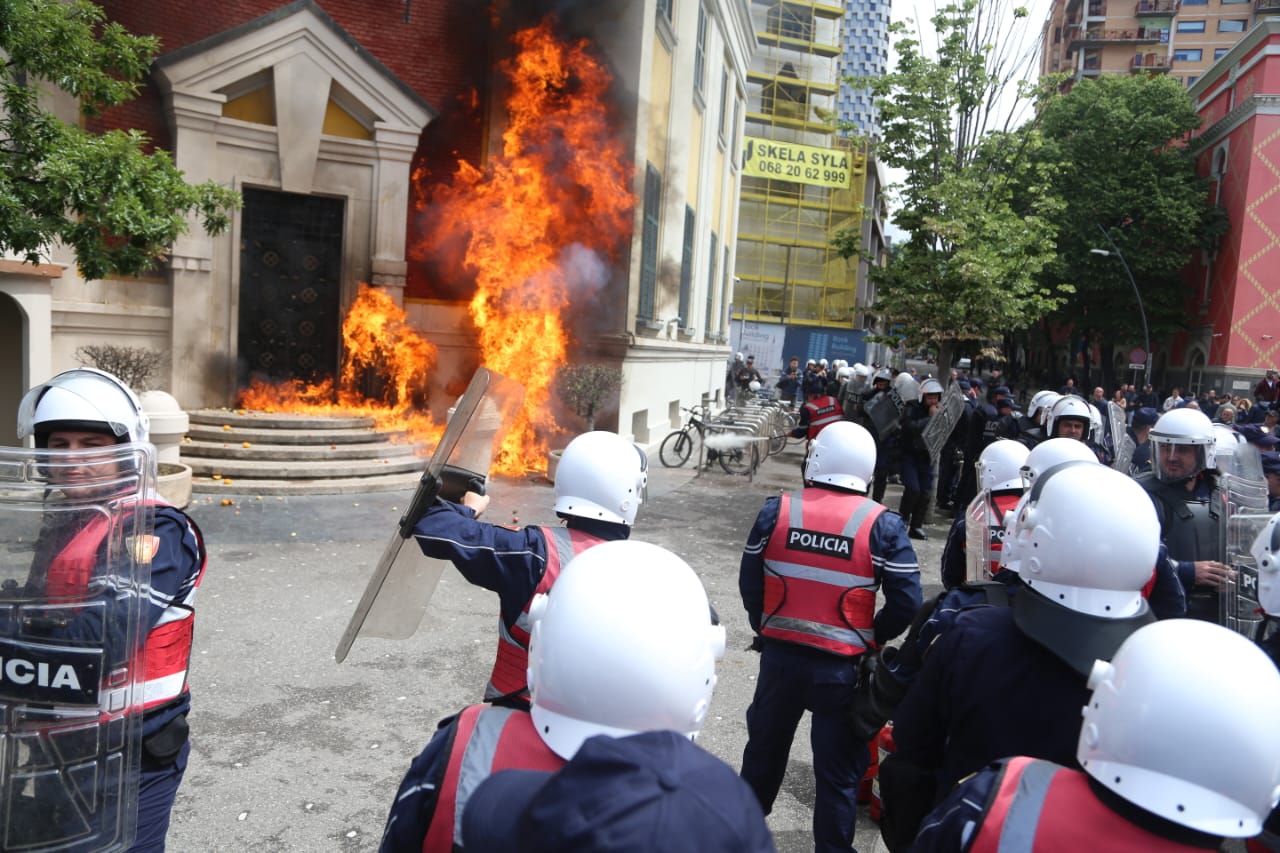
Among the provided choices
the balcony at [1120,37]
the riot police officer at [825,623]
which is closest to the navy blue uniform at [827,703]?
the riot police officer at [825,623]

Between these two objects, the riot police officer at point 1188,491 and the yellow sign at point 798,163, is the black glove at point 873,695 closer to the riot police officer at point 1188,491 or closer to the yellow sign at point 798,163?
the riot police officer at point 1188,491

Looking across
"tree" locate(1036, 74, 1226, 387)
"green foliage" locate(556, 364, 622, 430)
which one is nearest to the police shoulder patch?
"green foliage" locate(556, 364, 622, 430)

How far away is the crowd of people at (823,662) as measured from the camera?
140cm

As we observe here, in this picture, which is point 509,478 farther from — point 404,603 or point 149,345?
point 404,603

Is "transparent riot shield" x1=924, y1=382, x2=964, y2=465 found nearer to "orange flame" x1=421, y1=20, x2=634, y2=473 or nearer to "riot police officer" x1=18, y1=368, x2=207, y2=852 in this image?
"orange flame" x1=421, y1=20, x2=634, y2=473

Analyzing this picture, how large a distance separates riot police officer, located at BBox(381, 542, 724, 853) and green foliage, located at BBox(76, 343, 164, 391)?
33.3 ft

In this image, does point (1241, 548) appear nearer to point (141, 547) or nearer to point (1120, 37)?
point (141, 547)

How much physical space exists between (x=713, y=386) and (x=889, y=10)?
61188 millimetres

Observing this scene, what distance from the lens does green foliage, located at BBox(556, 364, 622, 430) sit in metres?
13.2

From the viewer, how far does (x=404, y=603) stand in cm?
338

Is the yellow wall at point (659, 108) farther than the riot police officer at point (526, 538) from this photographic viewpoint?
Yes

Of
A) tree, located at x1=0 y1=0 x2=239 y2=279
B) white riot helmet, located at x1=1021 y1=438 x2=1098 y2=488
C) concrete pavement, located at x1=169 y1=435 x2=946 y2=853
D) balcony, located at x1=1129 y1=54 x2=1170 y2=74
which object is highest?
balcony, located at x1=1129 y1=54 x2=1170 y2=74

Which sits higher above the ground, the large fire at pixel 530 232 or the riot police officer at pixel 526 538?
the large fire at pixel 530 232

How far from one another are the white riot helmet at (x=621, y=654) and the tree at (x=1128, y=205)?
118 ft
